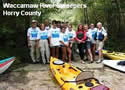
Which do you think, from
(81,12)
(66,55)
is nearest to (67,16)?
(81,12)

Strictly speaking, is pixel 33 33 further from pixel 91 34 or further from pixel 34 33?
pixel 91 34

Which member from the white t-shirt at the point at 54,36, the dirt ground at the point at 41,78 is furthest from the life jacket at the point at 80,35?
the dirt ground at the point at 41,78

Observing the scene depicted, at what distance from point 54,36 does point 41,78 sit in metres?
1.89

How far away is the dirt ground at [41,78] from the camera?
4688mm

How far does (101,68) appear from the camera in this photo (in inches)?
246

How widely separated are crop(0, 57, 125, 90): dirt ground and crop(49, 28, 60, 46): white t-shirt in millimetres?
988

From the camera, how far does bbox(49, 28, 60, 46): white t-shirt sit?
6.48 metres

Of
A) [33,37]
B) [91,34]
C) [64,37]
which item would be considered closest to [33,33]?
[33,37]

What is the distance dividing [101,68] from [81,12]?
1342 cm

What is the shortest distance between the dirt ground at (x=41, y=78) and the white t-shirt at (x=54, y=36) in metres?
0.99

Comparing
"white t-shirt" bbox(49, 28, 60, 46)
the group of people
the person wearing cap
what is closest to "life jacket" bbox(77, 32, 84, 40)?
the group of people

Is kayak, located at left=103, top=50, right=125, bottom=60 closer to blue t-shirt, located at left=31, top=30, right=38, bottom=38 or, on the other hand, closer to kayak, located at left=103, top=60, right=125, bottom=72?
kayak, located at left=103, top=60, right=125, bottom=72

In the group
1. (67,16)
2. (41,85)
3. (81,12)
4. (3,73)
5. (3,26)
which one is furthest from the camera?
(67,16)

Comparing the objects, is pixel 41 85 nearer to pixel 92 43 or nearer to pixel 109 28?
pixel 92 43
